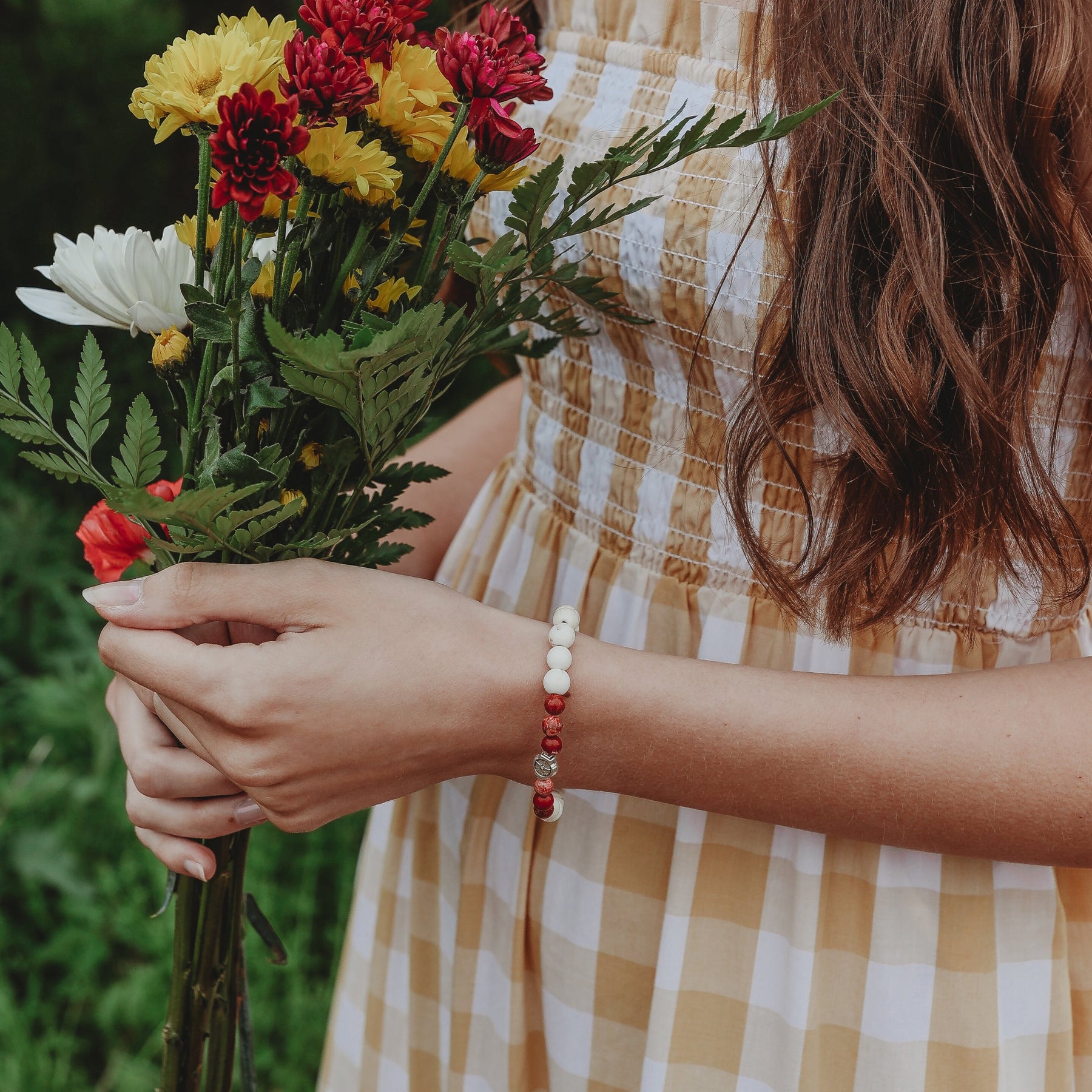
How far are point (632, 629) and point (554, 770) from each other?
200mm

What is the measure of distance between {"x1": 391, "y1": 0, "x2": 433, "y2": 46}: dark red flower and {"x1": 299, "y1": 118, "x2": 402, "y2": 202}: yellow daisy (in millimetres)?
61

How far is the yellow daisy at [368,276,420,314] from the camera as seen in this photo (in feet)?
1.93

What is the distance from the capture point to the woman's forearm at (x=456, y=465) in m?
1.03

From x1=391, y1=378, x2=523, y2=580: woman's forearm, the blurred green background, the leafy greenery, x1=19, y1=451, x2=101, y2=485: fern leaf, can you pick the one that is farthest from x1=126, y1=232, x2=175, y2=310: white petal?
the blurred green background

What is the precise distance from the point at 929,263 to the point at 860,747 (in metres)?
0.29

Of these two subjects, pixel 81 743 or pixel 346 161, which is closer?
pixel 346 161

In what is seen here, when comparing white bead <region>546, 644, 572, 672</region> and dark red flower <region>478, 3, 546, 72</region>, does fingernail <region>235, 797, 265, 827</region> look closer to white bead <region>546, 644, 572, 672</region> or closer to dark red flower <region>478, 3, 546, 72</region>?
white bead <region>546, 644, 572, 672</region>

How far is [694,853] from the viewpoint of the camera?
0.75 meters

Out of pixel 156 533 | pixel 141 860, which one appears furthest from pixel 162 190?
pixel 156 533

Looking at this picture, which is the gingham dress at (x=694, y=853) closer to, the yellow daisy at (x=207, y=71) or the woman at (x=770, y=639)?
the woman at (x=770, y=639)

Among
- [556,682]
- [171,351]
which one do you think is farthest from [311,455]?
[556,682]

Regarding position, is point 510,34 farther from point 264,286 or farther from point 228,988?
point 228,988

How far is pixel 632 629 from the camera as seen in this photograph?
0.82 meters

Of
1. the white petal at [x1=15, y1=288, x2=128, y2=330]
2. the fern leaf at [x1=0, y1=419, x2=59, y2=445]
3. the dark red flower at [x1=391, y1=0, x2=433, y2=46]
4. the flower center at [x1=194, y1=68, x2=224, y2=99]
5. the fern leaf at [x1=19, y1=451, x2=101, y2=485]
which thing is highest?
the dark red flower at [x1=391, y1=0, x2=433, y2=46]
